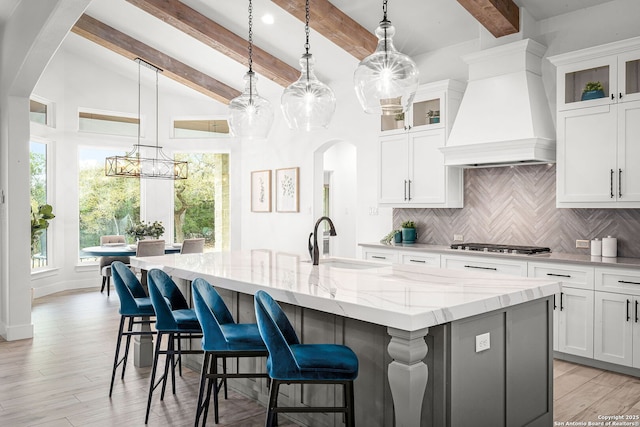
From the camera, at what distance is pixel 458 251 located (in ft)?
16.0

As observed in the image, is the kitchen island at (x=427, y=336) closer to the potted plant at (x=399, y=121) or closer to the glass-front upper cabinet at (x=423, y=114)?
the glass-front upper cabinet at (x=423, y=114)

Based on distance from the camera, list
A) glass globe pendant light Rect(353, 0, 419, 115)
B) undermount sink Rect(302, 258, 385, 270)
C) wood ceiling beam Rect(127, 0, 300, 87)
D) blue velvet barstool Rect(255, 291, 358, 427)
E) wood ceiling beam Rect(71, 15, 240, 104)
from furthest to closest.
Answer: wood ceiling beam Rect(71, 15, 240, 104)
wood ceiling beam Rect(127, 0, 300, 87)
undermount sink Rect(302, 258, 385, 270)
glass globe pendant light Rect(353, 0, 419, 115)
blue velvet barstool Rect(255, 291, 358, 427)

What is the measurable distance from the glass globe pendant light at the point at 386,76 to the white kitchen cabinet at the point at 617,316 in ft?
7.71

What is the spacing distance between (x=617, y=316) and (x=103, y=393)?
3.91m

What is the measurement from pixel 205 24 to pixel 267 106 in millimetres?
3111

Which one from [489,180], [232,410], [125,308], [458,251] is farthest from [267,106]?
[489,180]

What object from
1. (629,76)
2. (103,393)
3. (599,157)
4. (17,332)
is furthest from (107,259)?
(629,76)

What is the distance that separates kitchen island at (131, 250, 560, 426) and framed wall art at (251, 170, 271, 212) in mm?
5227

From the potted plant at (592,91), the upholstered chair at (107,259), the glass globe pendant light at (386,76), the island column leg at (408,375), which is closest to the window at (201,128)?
the upholstered chair at (107,259)

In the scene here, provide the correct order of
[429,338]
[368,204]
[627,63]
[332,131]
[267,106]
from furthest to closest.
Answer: [332,131] → [368,204] → [627,63] → [267,106] → [429,338]

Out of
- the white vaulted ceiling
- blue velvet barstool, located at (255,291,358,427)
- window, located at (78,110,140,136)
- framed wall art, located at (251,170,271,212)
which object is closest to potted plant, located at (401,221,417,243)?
the white vaulted ceiling

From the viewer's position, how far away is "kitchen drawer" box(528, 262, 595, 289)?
13.2 ft

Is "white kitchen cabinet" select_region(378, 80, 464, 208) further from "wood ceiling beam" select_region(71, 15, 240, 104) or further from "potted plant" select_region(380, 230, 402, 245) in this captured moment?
"wood ceiling beam" select_region(71, 15, 240, 104)

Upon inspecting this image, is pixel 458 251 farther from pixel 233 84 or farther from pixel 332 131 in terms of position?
pixel 233 84
